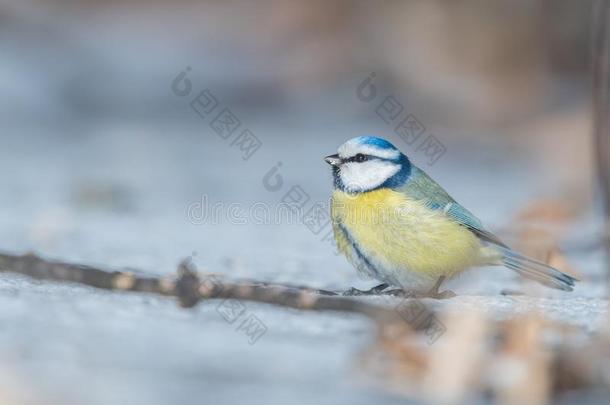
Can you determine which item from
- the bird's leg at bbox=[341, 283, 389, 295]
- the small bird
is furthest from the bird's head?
the bird's leg at bbox=[341, 283, 389, 295]

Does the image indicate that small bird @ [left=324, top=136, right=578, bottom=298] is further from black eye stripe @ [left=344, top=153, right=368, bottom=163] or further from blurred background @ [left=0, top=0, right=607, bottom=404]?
blurred background @ [left=0, top=0, right=607, bottom=404]

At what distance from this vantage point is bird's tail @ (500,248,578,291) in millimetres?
2523

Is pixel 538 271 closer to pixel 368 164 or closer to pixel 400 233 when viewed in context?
pixel 400 233

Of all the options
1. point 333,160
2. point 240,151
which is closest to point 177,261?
point 333,160

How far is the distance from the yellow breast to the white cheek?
34 millimetres

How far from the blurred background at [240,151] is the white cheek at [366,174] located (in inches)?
12.7

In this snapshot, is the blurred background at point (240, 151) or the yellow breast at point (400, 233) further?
the yellow breast at point (400, 233)

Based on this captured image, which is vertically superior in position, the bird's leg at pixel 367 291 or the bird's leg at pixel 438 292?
the bird's leg at pixel 438 292

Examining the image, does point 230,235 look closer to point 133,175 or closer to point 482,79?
point 133,175

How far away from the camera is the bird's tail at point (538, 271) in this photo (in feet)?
8.28

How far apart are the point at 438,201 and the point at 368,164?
21cm

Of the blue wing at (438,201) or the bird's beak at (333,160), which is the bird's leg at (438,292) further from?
the bird's beak at (333,160)

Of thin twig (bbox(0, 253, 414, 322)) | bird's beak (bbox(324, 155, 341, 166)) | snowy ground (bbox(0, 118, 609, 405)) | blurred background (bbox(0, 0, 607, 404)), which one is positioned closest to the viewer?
snowy ground (bbox(0, 118, 609, 405))

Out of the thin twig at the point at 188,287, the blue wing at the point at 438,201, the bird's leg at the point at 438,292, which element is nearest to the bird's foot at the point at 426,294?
the bird's leg at the point at 438,292
